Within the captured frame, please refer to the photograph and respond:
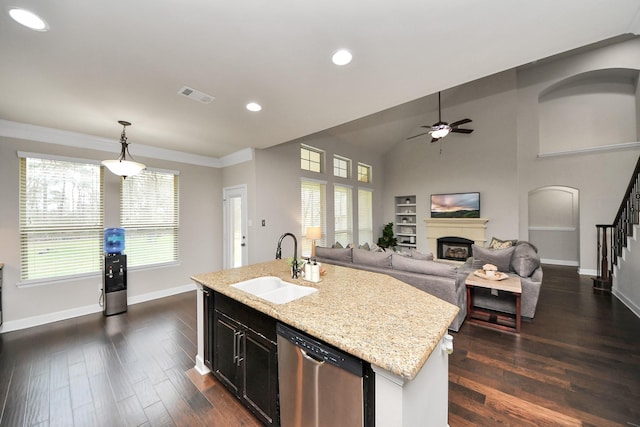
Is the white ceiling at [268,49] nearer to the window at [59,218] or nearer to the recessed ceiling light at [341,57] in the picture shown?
the recessed ceiling light at [341,57]

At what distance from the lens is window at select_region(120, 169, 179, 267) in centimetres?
405

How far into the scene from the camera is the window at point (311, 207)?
540 cm

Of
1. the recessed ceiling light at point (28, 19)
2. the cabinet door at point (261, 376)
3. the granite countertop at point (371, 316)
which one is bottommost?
the cabinet door at point (261, 376)

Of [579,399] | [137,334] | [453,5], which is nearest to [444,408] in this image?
[579,399]

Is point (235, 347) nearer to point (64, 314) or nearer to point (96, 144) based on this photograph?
point (64, 314)

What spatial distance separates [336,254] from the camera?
12.9ft

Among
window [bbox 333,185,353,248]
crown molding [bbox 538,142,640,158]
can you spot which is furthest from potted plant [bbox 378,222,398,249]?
crown molding [bbox 538,142,640,158]

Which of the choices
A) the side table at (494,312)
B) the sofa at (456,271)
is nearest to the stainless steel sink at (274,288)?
the sofa at (456,271)

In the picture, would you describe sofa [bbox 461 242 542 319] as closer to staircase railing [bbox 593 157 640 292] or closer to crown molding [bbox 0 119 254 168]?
staircase railing [bbox 593 157 640 292]

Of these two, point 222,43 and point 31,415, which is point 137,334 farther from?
point 222,43

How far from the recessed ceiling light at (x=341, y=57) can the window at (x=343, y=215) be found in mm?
4291

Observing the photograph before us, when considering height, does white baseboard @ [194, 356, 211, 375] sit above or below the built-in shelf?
below

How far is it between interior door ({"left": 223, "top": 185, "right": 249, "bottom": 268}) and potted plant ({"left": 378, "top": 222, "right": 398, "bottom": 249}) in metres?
4.44

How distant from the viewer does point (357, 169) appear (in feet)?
23.1
